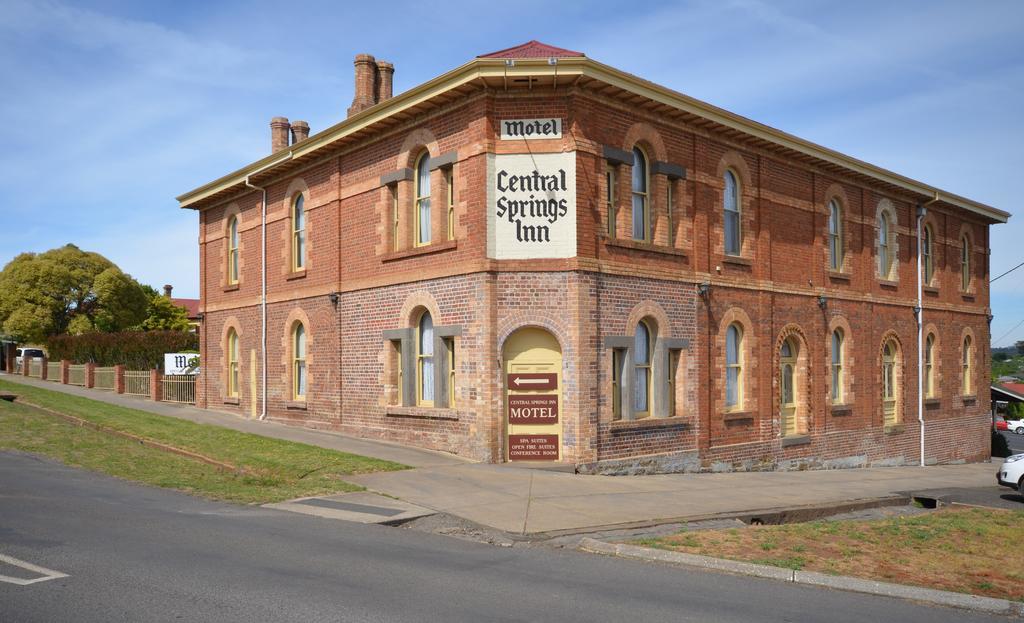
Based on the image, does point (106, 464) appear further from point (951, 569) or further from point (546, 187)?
point (951, 569)

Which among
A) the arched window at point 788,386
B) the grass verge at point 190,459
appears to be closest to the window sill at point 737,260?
the arched window at point 788,386

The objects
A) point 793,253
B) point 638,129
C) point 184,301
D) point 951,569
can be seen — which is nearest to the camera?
point 951,569

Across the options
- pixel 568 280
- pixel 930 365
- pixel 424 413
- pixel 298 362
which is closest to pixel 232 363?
pixel 298 362

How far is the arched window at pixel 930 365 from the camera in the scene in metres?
27.7

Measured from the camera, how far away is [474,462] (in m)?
15.9

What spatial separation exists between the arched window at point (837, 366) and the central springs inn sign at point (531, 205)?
37.0ft

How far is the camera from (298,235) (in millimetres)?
22594

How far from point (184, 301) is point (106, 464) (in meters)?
79.0

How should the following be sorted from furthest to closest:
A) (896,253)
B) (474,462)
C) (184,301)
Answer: (184,301), (896,253), (474,462)

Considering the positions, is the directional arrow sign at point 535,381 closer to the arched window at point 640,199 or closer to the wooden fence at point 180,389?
the arched window at point 640,199

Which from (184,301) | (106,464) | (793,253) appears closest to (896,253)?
(793,253)

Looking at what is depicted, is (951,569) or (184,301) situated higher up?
(184,301)

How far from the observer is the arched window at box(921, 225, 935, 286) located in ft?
90.7

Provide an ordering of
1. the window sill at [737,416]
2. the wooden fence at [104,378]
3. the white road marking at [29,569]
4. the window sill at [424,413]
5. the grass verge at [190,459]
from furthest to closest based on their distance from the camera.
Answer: the wooden fence at [104,378], the window sill at [737,416], the window sill at [424,413], the grass verge at [190,459], the white road marking at [29,569]
